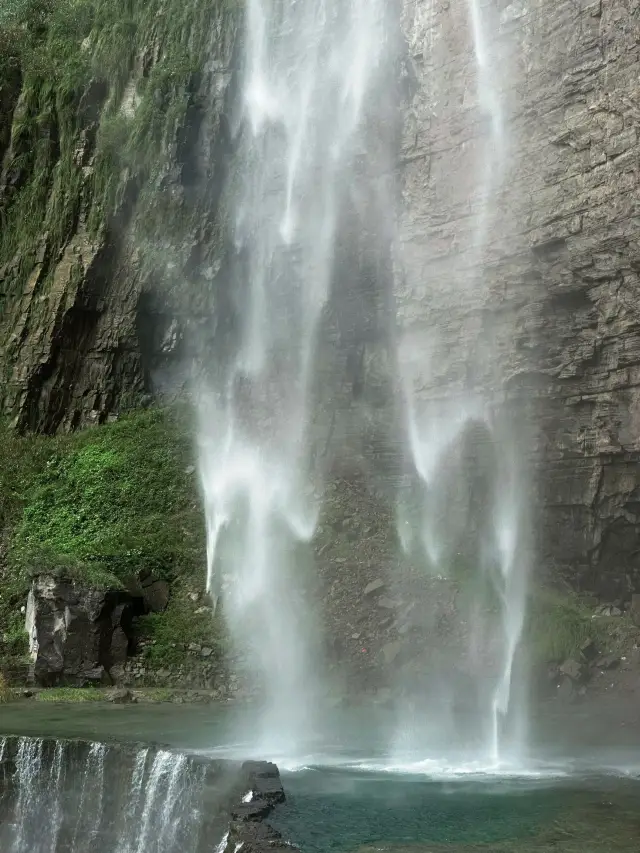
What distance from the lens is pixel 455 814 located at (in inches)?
388

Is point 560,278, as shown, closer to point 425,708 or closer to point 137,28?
point 425,708

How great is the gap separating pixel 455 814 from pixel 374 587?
30.6ft

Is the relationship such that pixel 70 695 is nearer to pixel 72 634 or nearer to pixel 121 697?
pixel 121 697

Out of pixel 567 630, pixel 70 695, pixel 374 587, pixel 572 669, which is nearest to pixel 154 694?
pixel 70 695

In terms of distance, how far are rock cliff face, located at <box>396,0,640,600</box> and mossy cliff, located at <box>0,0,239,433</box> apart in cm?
686

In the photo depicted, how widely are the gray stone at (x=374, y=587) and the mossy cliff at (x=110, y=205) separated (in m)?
9.98

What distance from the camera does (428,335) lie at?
→ 2305 centimetres

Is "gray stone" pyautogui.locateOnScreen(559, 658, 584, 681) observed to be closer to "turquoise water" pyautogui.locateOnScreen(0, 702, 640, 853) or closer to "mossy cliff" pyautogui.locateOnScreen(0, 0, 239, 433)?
"turquoise water" pyautogui.locateOnScreen(0, 702, 640, 853)

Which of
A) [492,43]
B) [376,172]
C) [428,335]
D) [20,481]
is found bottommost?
[20,481]

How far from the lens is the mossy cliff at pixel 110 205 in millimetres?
26797

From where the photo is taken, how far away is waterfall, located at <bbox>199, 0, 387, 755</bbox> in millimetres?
21781

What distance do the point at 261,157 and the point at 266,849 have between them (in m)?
22.6

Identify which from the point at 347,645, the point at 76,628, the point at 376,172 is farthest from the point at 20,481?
the point at 376,172

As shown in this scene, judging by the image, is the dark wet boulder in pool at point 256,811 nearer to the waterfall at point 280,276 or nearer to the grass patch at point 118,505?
the grass patch at point 118,505
